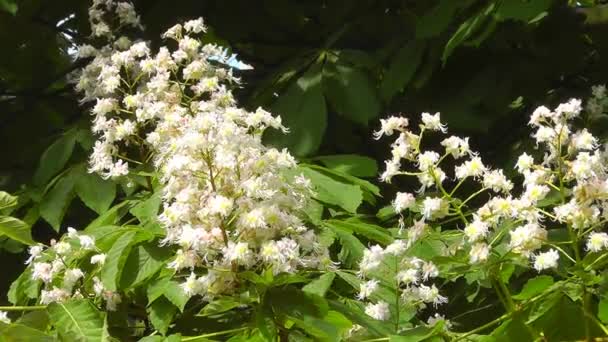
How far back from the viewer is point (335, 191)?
6.15ft

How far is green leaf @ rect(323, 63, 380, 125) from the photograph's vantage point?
225 cm

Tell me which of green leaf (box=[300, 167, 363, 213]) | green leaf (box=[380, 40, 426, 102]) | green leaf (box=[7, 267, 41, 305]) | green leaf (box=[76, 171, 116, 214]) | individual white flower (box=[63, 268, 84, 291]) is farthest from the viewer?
green leaf (box=[380, 40, 426, 102])

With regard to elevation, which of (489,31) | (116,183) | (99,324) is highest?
(489,31)

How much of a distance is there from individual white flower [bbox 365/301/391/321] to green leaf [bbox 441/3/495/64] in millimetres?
651

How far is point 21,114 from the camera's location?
2.83 m

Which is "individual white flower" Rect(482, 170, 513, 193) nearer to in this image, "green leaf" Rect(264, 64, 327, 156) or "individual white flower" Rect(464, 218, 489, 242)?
→ "individual white flower" Rect(464, 218, 489, 242)

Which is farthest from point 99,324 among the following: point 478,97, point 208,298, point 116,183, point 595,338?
point 478,97

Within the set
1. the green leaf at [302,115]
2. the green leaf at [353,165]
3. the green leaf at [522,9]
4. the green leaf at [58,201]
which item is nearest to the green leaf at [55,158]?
the green leaf at [58,201]

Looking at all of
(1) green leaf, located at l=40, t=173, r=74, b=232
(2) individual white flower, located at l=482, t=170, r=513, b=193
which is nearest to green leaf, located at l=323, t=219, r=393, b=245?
(2) individual white flower, located at l=482, t=170, r=513, b=193

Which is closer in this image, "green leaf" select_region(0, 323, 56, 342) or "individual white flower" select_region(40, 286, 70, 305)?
"green leaf" select_region(0, 323, 56, 342)

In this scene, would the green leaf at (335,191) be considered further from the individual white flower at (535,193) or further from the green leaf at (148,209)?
the individual white flower at (535,193)

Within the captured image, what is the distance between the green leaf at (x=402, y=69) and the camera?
2.21 m

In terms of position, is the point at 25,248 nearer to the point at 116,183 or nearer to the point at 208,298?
the point at 116,183

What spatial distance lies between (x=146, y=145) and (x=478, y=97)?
0.83 metres
